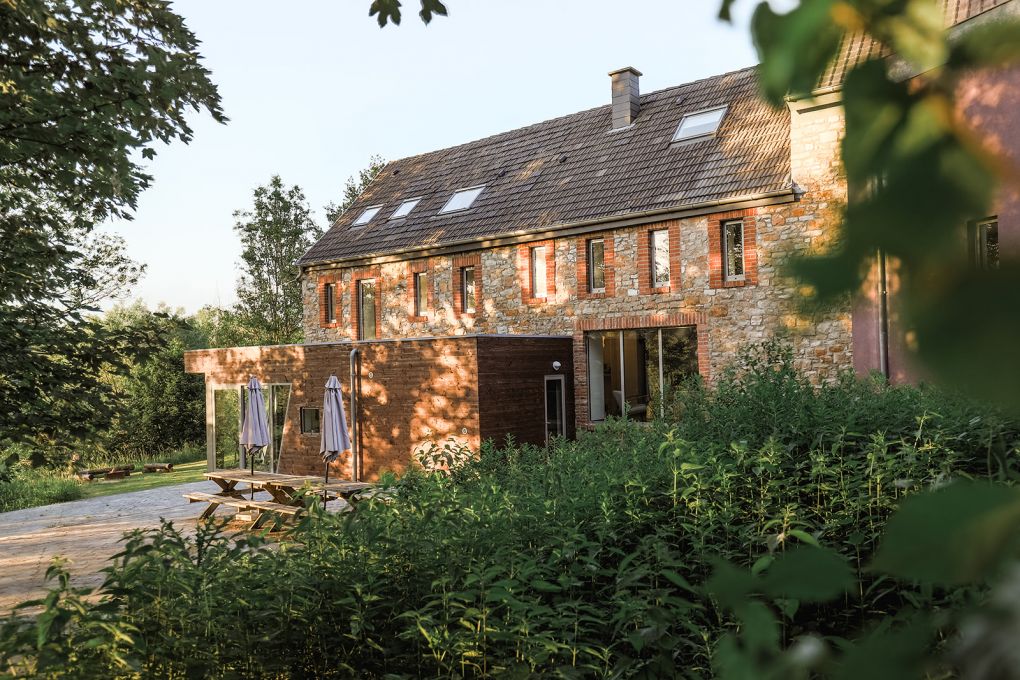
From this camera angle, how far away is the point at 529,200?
750 inches

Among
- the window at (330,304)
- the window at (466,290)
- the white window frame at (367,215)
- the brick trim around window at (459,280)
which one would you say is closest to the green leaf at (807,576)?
the brick trim around window at (459,280)

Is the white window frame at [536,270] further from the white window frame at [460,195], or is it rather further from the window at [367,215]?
the window at [367,215]

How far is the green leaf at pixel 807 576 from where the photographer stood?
382 mm

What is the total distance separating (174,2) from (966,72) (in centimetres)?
801

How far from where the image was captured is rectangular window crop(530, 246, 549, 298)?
59.5ft

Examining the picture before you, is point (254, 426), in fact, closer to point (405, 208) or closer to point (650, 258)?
point (650, 258)

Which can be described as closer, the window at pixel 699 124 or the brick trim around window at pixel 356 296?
the window at pixel 699 124

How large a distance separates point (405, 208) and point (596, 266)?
749 centimetres

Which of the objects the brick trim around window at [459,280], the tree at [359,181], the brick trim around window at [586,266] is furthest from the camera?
the tree at [359,181]

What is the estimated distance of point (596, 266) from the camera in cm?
1739

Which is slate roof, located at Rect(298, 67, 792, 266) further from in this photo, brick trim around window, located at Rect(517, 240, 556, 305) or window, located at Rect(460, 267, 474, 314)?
window, located at Rect(460, 267, 474, 314)

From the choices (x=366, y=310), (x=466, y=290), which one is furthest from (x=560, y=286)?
(x=366, y=310)

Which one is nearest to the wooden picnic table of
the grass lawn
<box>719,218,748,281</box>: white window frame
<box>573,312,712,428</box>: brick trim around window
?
the grass lawn

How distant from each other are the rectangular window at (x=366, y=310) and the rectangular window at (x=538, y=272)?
5608mm
